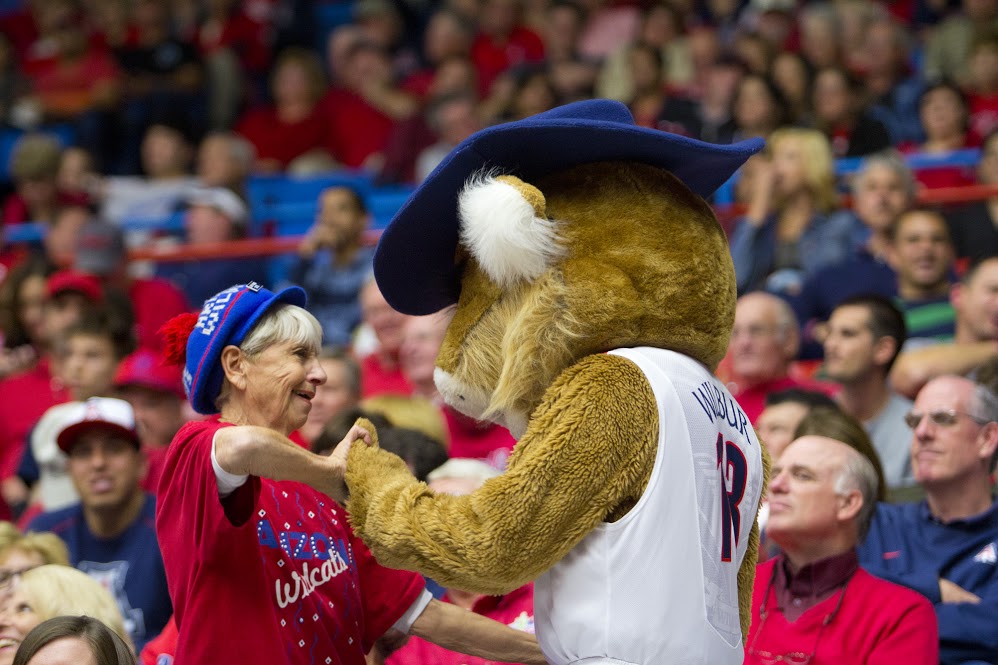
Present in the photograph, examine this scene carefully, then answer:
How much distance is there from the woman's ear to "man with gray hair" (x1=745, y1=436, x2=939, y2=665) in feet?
5.17

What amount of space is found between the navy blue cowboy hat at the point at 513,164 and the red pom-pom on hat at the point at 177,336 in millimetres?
375

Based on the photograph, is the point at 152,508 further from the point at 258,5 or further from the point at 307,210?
the point at 258,5

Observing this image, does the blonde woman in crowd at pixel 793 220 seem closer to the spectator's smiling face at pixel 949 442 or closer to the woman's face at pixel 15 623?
the spectator's smiling face at pixel 949 442

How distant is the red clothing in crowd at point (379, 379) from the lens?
5.87m

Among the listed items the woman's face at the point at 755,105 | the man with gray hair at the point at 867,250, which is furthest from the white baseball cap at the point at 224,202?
the man with gray hair at the point at 867,250

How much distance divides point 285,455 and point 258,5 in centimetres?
836

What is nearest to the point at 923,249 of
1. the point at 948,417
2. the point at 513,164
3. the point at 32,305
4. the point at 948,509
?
the point at 948,417

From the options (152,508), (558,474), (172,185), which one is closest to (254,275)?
(172,185)

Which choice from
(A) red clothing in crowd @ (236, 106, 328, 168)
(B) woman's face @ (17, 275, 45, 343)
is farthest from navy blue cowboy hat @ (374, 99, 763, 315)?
(A) red clothing in crowd @ (236, 106, 328, 168)

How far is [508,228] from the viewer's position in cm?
239

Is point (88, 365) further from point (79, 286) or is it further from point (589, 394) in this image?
point (589, 394)

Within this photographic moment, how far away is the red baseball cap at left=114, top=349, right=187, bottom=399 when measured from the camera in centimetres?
524

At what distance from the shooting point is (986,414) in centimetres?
411

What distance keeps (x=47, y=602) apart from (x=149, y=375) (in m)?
1.79
